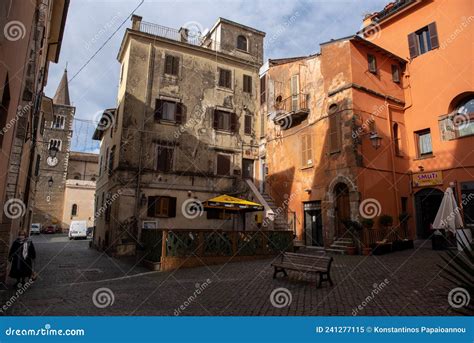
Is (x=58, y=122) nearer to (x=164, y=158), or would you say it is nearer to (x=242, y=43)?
(x=242, y=43)

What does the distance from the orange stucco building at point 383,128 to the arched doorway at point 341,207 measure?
50 millimetres

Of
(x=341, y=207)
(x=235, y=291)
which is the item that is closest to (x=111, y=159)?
(x=341, y=207)

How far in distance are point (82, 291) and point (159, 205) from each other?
9894mm

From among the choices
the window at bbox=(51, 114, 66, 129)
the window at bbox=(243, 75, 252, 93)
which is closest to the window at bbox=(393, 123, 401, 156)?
the window at bbox=(243, 75, 252, 93)

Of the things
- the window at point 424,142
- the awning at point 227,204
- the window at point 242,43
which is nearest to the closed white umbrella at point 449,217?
the window at point 424,142

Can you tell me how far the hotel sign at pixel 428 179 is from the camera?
1662 centimetres

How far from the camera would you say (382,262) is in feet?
38.4

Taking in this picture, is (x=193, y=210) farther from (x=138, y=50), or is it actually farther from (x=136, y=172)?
(x=138, y=50)

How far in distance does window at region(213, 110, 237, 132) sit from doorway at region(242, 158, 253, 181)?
7.56ft

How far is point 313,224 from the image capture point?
17.6 metres

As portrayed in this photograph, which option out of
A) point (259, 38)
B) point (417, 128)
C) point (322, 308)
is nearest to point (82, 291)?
point (322, 308)

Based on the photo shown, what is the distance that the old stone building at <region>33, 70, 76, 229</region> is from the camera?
151 ft

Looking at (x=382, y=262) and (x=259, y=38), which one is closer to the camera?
(x=382, y=262)

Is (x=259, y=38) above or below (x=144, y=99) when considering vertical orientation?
above
